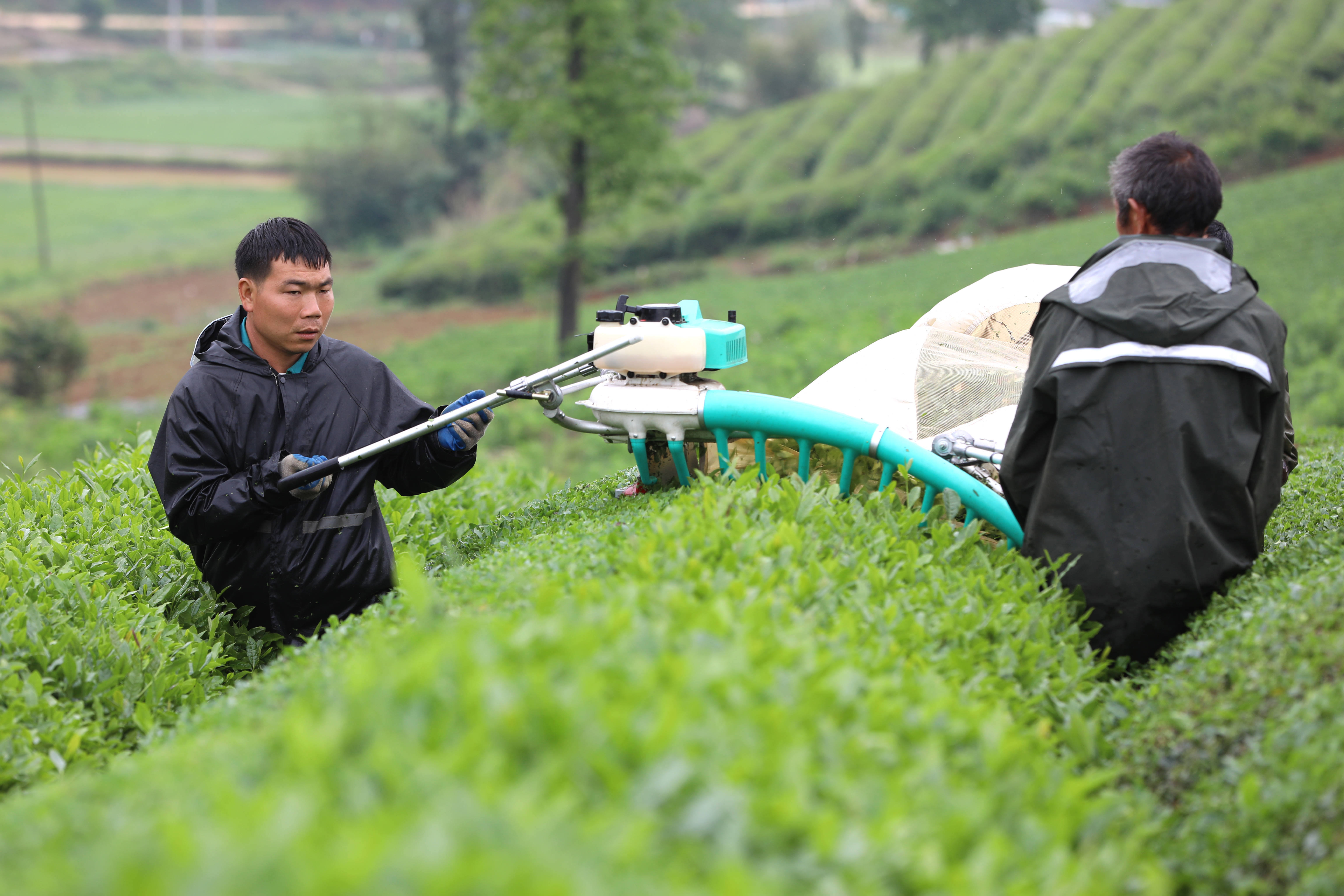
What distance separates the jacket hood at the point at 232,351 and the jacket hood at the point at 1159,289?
253 centimetres

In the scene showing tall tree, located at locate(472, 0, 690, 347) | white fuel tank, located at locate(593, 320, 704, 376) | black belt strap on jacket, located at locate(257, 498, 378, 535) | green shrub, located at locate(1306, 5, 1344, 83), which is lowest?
black belt strap on jacket, located at locate(257, 498, 378, 535)

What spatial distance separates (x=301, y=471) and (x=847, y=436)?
5.86 feet

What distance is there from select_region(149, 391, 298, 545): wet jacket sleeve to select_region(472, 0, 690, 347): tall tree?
49.4ft

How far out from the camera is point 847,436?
3.71 meters

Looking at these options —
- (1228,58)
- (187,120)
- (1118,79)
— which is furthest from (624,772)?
(187,120)

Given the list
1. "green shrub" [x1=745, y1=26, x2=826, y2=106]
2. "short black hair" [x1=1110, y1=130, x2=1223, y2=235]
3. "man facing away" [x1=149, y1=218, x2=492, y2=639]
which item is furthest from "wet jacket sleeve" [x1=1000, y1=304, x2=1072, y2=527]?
"green shrub" [x1=745, y1=26, x2=826, y2=106]

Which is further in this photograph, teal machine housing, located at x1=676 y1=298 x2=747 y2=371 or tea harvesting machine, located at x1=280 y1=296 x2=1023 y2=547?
teal machine housing, located at x1=676 y1=298 x2=747 y2=371

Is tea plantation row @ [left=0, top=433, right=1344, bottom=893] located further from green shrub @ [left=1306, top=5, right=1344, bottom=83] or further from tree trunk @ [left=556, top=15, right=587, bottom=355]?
green shrub @ [left=1306, top=5, right=1344, bottom=83]

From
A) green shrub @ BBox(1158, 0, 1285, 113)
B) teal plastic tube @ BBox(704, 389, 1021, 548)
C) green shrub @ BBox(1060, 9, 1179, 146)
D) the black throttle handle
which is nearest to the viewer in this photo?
the black throttle handle

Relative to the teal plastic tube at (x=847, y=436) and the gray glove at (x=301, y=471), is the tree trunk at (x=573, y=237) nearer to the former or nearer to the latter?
the teal plastic tube at (x=847, y=436)

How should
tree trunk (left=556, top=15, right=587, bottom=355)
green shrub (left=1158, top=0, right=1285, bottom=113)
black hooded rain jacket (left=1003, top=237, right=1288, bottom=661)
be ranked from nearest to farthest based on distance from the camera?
black hooded rain jacket (left=1003, top=237, right=1288, bottom=661) → tree trunk (left=556, top=15, right=587, bottom=355) → green shrub (left=1158, top=0, right=1285, bottom=113)

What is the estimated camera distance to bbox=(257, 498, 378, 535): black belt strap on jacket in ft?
12.4

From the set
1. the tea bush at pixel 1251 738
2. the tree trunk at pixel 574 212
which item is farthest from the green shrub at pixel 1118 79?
the tea bush at pixel 1251 738

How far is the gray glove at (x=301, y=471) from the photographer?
3508 mm
